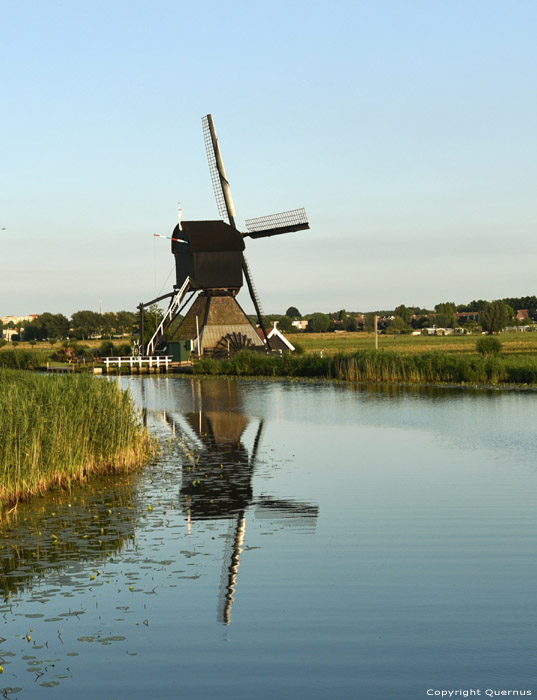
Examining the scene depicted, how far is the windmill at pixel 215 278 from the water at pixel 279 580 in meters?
40.8

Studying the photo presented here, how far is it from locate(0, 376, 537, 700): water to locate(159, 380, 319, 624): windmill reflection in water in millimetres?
68

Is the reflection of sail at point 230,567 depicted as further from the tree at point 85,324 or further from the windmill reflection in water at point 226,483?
the tree at point 85,324

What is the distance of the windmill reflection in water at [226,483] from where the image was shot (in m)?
13.3

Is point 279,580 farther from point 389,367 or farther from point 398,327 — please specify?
point 398,327

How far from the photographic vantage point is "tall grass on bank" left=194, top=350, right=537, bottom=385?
48312mm

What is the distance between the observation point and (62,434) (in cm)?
1762

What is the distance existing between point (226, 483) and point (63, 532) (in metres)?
5.38

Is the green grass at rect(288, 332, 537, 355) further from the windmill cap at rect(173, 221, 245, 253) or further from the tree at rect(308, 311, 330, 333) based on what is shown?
the tree at rect(308, 311, 330, 333)

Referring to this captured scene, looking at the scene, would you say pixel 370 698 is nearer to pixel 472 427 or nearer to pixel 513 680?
pixel 513 680

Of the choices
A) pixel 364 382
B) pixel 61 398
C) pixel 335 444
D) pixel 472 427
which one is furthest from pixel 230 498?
pixel 364 382

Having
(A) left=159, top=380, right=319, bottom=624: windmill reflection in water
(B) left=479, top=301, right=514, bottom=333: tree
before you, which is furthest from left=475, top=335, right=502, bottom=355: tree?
(B) left=479, top=301, right=514, bottom=333: tree

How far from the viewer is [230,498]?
17125 mm

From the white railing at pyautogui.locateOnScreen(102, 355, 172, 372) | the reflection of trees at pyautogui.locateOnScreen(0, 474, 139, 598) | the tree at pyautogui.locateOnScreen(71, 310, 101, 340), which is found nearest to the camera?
the reflection of trees at pyautogui.locateOnScreen(0, 474, 139, 598)

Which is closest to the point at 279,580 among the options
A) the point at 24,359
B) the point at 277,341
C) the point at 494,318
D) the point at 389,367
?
the point at 389,367
